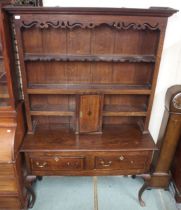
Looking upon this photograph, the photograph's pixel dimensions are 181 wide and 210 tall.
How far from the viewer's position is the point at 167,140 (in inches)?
64.4

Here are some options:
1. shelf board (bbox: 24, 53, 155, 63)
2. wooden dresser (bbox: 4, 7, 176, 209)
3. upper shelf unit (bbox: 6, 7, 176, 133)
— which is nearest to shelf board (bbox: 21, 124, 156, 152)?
wooden dresser (bbox: 4, 7, 176, 209)

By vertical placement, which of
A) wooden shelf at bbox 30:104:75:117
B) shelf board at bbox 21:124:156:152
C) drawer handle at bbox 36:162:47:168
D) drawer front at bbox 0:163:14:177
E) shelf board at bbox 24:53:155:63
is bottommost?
drawer handle at bbox 36:162:47:168

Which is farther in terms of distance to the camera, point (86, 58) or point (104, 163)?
point (104, 163)

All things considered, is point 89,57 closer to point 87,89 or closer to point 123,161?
point 87,89

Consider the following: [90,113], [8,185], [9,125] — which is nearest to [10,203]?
[8,185]

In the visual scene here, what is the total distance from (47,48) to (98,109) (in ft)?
2.00

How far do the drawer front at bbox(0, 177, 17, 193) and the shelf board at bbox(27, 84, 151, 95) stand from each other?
66 cm

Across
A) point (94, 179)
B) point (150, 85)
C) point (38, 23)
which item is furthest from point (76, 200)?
point (38, 23)

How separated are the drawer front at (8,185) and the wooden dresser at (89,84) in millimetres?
144

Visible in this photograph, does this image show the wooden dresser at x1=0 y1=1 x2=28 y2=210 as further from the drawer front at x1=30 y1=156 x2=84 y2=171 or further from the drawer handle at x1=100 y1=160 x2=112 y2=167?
the drawer handle at x1=100 y1=160 x2=112 y2=167

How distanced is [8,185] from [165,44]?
1641 millimetres

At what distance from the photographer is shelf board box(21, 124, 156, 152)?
1.52 m

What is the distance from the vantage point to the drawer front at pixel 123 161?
5.13 ft

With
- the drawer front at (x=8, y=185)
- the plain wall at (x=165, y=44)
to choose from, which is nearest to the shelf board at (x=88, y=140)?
the drawer front at (x=8, y=185)
